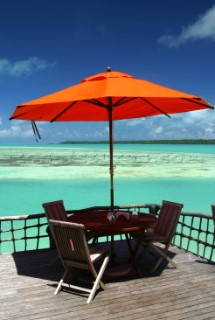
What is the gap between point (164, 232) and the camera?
16.9 ft

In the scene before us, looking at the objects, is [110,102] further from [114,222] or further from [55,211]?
[55,211]

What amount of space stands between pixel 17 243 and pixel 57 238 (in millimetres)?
7927

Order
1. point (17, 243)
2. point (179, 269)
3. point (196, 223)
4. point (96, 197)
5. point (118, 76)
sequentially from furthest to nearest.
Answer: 1. point (96, 197)
2. point (196, 223)
3. point (17, 243)
4. point (179, 269)
5. point (118, 76)

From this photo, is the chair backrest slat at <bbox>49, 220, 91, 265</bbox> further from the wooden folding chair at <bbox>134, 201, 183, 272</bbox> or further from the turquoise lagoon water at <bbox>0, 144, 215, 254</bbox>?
the turquoise lagoon water at <bbox>0, 144, 215, 254</bbox>

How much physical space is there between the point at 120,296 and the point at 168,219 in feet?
4.81

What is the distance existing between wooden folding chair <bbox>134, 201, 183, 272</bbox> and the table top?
206mm

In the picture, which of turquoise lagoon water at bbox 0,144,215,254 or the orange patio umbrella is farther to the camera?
turquoise lagoon water at bbox 0,144,215,254

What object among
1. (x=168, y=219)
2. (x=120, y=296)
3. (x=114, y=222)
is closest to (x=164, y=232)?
(x=168, y=219)

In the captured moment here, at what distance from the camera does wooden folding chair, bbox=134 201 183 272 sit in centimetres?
489

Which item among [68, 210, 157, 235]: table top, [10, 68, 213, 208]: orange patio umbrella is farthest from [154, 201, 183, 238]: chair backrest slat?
[10, 68, 213, 208]: orange patio umbrella

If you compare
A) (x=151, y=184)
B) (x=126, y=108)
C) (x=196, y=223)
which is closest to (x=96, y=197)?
(x=151, y=184)

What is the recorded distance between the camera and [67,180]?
25656mm

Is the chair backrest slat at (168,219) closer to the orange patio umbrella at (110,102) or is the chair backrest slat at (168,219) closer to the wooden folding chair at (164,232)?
the wooden folding chair at (164,232)

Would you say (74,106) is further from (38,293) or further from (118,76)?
(38,293)
